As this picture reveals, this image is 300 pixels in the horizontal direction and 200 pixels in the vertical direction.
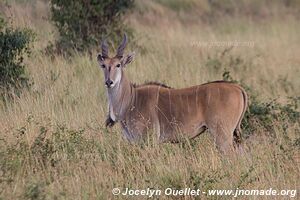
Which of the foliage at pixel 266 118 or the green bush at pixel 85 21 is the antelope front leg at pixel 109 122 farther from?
the green bush at pixel 85 21

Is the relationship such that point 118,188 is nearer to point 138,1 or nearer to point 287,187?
point 287,187

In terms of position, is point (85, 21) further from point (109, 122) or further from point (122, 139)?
point (122, 139)

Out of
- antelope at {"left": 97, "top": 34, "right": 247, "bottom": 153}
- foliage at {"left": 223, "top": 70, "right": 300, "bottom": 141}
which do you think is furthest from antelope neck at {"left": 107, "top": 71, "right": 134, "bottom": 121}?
foliage at {"left": 223, "top": 70, "right": 300, "bottom": 141}

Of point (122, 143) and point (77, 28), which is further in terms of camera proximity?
point (77, 28)

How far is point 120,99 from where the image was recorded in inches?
336

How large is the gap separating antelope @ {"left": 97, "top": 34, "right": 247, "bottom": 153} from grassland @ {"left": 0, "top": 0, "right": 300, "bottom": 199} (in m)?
0.16

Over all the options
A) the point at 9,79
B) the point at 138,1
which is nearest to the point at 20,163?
the point at 9,79

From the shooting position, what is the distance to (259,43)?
1623cm

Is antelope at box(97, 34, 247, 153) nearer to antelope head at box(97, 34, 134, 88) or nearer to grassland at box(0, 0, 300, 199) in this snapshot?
antelope head at box(97, 34, 134, 88)

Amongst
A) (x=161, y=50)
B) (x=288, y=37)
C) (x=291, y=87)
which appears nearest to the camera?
(x=291, y=87)

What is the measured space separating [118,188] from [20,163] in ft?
3.02

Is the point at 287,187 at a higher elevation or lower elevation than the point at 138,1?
lower

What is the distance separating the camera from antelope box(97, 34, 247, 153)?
803cm

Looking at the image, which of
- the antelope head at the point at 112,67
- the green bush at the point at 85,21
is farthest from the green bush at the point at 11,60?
the antelope head at the point at 112,67
